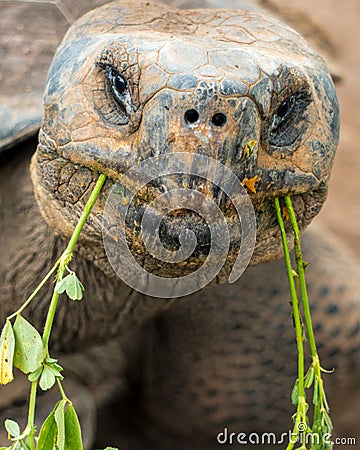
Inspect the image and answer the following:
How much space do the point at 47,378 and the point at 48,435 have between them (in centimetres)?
9

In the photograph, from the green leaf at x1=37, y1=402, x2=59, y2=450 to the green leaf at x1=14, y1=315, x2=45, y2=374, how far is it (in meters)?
0.08

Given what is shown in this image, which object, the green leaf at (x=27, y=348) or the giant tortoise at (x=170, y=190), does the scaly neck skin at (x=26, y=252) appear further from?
the green leaf at (x=27, y=348)

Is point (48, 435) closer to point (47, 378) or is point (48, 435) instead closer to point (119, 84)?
point (47, 378)

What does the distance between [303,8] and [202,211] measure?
2955mm

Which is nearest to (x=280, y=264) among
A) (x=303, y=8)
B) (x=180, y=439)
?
(x=180, y=439)

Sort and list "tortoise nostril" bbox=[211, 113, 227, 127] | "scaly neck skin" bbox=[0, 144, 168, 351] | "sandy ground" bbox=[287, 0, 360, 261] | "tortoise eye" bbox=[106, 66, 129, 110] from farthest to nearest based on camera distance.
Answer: "sandy ground" bbox=[287, 0, 360, 261] → "scaly neck skin" bbox=[0, 144, 168, 351] → "tortoise eye" bbox=[106, 66, 129, 110] → "tortoise nostril" bbox=[211, 113, 227, 127]

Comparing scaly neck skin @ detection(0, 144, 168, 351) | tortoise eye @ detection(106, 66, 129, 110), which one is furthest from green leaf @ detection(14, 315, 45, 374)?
scaly neck skin @ detection(0, 144, 168, 351)

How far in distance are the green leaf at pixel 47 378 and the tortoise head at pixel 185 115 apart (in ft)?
0.84

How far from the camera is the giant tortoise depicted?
1487mm

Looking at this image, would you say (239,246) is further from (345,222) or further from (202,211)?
(345,222)

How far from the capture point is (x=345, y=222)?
355 centimetres

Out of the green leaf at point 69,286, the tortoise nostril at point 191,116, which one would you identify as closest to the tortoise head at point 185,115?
the tortoise nostril at point 191,116

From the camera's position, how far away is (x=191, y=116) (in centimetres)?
144

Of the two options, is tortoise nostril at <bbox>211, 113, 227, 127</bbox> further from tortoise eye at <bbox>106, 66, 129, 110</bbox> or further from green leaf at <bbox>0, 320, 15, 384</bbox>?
green leaf at <bbox>0, 320, 15, 384</bbox>
